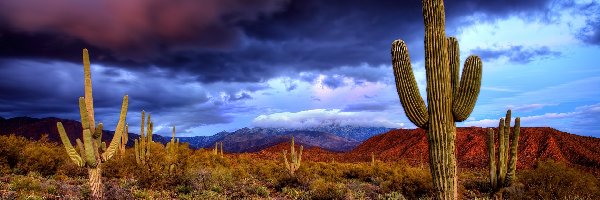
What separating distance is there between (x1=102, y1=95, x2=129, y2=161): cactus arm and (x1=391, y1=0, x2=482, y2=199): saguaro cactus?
768cm

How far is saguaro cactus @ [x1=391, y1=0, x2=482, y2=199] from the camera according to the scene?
7691 mm

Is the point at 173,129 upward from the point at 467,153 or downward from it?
upward

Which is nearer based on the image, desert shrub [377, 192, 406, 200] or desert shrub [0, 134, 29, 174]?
desert shrub [377, 192, 406, 200]

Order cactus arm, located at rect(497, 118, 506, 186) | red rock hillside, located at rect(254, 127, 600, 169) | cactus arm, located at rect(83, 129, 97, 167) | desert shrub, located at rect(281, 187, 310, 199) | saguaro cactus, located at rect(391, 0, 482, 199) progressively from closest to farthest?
saguaro cactus, located at rect(391, 0, 482, 199), cactus arm, located at rect(83, 129, 97, 167), cactus arm, located at rect(497, 118, 506, 186), desert shrub, located at rect(281, 187, 310, 199), red rock hillside, located at rect(254, 127, 600, 169)

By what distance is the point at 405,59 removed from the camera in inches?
326

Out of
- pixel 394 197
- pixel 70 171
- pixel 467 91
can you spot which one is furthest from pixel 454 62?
pixel 70 171

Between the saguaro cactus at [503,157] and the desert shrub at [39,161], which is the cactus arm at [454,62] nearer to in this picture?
the saguaro cactus at [503,157]

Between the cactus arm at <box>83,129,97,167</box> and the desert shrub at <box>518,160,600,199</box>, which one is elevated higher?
the cactus arm at <box>83,129,97,167</box>

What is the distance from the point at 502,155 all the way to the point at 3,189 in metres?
16.7

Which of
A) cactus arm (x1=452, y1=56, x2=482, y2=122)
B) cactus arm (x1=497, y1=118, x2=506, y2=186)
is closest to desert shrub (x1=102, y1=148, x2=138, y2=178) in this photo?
cactus arm (x1=497, y1=118, x2=506, y2=186)

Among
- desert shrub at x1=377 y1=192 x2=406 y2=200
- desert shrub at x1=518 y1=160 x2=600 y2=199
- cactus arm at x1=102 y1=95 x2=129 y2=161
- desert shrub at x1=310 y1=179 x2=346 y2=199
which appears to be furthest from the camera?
desert shrub at x1=377 y1=192 x2=406 y2=200

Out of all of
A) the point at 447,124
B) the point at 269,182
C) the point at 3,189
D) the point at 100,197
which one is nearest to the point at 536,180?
the point at 447,124

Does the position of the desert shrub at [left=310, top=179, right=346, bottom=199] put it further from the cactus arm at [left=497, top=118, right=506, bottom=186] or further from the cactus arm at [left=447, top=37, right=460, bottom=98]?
the cactus arm at [left=447, top=37, right=460, bottom=98]

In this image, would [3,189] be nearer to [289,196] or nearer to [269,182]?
[289,196]
